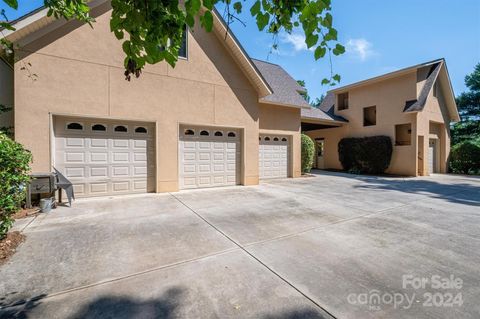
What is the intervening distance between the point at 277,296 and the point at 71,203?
21.3ft

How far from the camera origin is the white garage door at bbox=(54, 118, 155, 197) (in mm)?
6758

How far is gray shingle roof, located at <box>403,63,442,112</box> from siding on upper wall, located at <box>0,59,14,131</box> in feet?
59.1

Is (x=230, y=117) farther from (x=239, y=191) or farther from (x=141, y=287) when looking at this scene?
(x=141, y=287)

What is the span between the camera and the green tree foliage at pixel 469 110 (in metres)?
21.6

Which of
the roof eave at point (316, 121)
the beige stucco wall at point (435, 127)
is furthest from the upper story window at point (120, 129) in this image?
the beige stucco wall at point (435, 127)

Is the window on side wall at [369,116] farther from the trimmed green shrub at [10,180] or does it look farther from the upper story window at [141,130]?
the trimmed green shrub at [10,180]

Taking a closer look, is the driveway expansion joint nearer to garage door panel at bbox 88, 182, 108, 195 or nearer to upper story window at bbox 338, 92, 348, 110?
garage door panel at bbox 88, 182, 108, 195

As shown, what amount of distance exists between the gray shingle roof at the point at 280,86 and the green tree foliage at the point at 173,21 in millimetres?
8450

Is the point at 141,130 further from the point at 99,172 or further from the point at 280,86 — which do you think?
the point at 280,86

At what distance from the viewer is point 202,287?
2566 mm

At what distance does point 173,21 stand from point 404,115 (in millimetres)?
16133

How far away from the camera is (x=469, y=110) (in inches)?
901

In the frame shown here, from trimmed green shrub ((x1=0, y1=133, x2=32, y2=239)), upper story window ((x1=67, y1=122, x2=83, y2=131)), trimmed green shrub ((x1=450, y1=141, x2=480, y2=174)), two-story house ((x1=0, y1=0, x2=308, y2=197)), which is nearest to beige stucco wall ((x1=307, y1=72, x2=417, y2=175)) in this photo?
trimmed green shrub ((x1=450, y1=141, x2=480, y2=174))

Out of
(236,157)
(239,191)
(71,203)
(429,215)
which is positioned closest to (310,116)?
(236,157)
